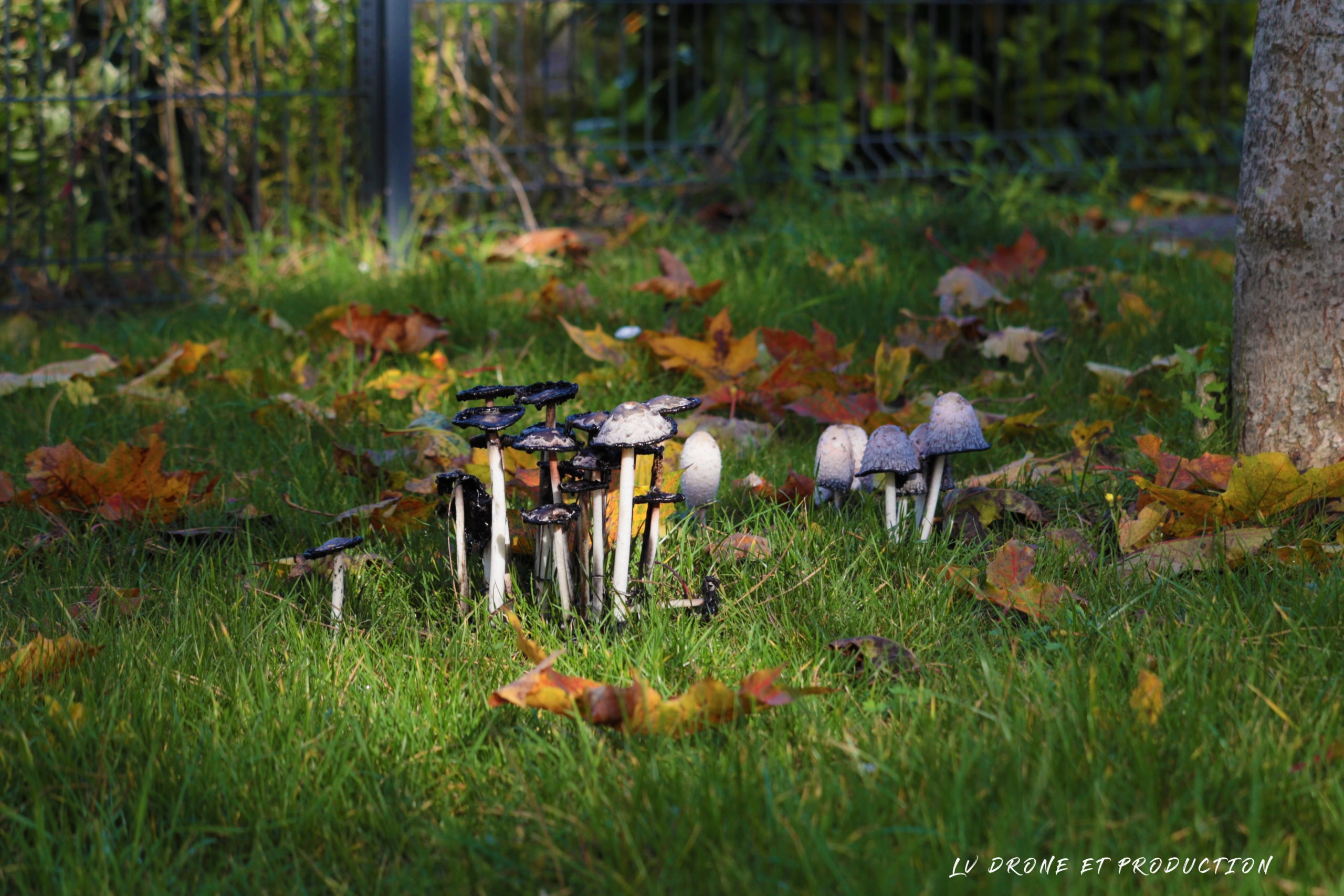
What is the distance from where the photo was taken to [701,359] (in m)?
3.26

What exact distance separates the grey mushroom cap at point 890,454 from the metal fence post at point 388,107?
348 centimetres

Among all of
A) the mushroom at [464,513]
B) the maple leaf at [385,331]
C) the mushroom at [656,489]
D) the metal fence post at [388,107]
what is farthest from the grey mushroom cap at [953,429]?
the metal fence post at [388,107]

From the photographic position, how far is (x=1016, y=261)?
13.8ft

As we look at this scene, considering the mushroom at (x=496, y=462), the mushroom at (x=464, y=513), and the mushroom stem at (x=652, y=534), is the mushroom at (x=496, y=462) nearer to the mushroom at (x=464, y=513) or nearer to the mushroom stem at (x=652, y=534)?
the mushroom at (x=464, y=513)

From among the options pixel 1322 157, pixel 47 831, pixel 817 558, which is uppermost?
pixel 1322 157

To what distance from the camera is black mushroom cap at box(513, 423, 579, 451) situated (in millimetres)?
1856

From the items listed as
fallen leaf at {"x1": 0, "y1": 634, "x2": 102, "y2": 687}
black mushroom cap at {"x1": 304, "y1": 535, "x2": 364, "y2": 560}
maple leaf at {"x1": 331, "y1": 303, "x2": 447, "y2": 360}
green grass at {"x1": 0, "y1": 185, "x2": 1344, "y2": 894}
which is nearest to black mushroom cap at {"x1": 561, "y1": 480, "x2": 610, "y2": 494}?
green grass at {"x1": 0, "y1": 185, "x2": 1344, "y2": 894}

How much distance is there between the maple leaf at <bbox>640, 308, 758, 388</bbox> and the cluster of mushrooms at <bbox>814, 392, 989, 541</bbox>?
830 mm

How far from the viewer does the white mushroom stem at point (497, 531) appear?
6.41ft

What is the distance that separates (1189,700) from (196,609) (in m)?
1.50

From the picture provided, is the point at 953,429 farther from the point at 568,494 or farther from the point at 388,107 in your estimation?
the point at 388,107

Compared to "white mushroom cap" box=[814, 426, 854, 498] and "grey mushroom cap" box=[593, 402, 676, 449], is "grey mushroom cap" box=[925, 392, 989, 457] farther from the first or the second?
"grey mushroom cap" box=[593, 402, 676, 449]

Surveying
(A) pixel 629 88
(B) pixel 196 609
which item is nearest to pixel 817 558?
(B) pixel 196 609

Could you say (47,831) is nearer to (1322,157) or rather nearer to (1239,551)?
(1239,551)
